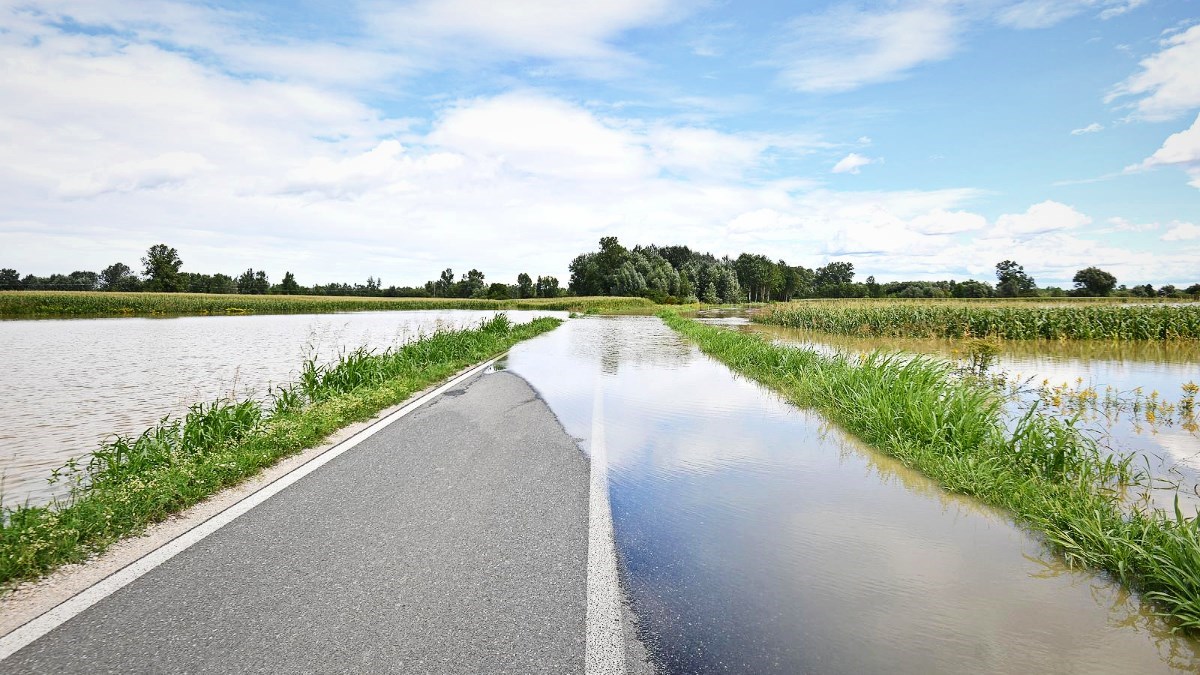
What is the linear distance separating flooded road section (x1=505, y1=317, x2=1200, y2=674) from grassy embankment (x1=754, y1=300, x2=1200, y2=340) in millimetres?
18467

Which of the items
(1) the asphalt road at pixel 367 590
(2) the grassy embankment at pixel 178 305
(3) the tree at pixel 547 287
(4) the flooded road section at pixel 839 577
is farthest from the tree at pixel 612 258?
(1) the asphalt road at pixel 367 590

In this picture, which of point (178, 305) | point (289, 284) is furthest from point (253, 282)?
point (178, 305)

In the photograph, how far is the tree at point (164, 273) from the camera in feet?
311

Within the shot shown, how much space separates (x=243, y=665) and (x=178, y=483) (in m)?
3.16

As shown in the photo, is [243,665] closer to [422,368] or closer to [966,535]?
[966,535]

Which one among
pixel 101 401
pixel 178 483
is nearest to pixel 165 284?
pixel 101 401

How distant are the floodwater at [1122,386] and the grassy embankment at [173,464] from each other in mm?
8627

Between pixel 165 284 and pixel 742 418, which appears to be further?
pixel 165 284

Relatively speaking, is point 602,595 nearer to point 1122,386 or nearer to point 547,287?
point 1122,386

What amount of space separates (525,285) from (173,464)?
123 meters

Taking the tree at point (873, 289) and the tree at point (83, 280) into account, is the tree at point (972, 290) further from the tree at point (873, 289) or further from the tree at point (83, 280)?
the tree at point (83, 280)

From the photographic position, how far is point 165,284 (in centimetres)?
9506

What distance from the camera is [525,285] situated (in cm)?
12706

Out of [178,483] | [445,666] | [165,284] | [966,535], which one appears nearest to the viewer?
[445,666]
